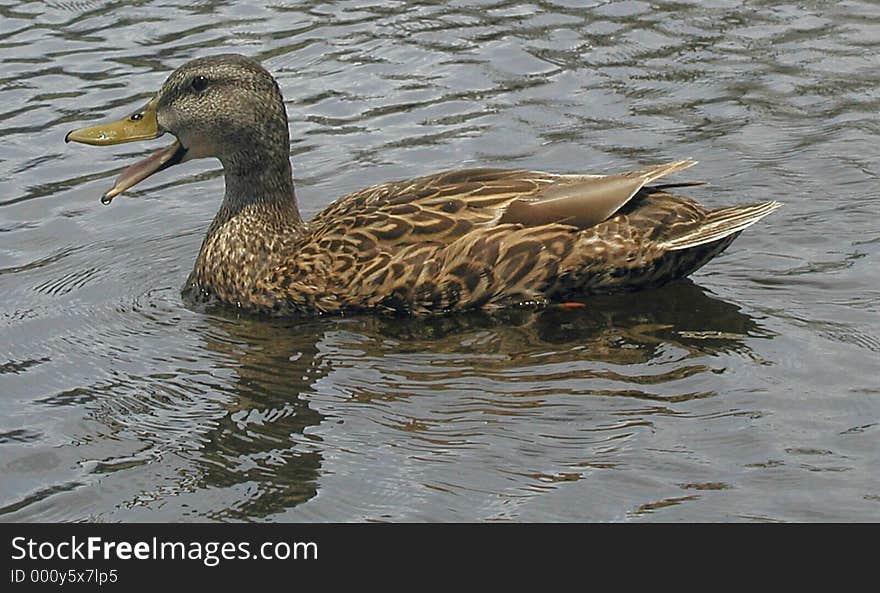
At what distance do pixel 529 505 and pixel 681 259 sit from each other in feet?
9.21

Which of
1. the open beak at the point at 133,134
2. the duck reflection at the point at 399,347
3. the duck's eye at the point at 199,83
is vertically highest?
the duck's eye at the point at 199,83

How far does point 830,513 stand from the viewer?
7004mm

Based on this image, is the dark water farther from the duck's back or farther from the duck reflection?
the duck's back

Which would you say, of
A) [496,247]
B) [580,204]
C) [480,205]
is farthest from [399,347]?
[580,204]

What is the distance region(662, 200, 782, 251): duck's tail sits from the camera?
9.41 metres

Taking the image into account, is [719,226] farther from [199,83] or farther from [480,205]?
[199,83]

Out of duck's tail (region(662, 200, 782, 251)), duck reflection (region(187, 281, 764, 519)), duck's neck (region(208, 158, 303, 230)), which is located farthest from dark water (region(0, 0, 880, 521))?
duck's neck (region(208, 158, 303, 230))

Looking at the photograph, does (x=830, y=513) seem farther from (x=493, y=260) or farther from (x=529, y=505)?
(x=493, y=260)

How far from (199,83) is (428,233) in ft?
5.30

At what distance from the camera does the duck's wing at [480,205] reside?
941cm

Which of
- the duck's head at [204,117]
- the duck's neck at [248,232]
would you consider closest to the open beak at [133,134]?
the duck's head at [204,117]

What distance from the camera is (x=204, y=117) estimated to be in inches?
386

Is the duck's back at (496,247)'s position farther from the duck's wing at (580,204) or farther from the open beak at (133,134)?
the open beak at (133,134)
